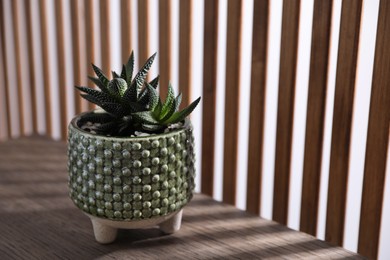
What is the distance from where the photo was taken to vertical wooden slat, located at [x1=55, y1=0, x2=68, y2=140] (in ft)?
3.25

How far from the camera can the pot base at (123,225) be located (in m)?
0.65

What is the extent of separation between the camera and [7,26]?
1.06 m

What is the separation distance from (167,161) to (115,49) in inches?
16.3

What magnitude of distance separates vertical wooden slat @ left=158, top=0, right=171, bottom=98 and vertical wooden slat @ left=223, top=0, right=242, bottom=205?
11 centimetres

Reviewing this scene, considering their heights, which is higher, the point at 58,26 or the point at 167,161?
the point at 58,26

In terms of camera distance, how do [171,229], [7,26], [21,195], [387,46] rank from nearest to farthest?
1. [387,46]
2. [171,229]
3. [21,195]
4. [7,26]

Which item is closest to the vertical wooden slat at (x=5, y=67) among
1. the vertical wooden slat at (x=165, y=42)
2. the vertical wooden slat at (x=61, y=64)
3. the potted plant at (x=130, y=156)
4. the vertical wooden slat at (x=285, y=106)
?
the vertical wooden slat at (x=61, y=64)

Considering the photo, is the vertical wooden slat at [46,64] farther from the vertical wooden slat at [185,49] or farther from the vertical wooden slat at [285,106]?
the vertical wooden slat at [285,106]

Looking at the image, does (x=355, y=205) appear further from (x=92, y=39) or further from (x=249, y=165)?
(x=92, y=39)

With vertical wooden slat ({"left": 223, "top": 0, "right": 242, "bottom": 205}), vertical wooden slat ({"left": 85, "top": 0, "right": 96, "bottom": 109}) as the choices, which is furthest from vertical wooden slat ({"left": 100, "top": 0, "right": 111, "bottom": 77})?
vertical wooden slat ({"left": 223, "top": 0, "right": 242, "bottom": 205})

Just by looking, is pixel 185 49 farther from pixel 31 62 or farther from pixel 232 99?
pixel 31 62

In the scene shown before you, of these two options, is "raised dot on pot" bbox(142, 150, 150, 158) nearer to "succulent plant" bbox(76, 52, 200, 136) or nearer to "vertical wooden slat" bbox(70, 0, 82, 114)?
"succulent plant" bbox(76, 52, 200, 136)

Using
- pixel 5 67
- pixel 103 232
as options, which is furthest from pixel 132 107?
pixel 5 67

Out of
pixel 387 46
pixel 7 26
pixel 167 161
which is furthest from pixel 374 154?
pixel 7 26
